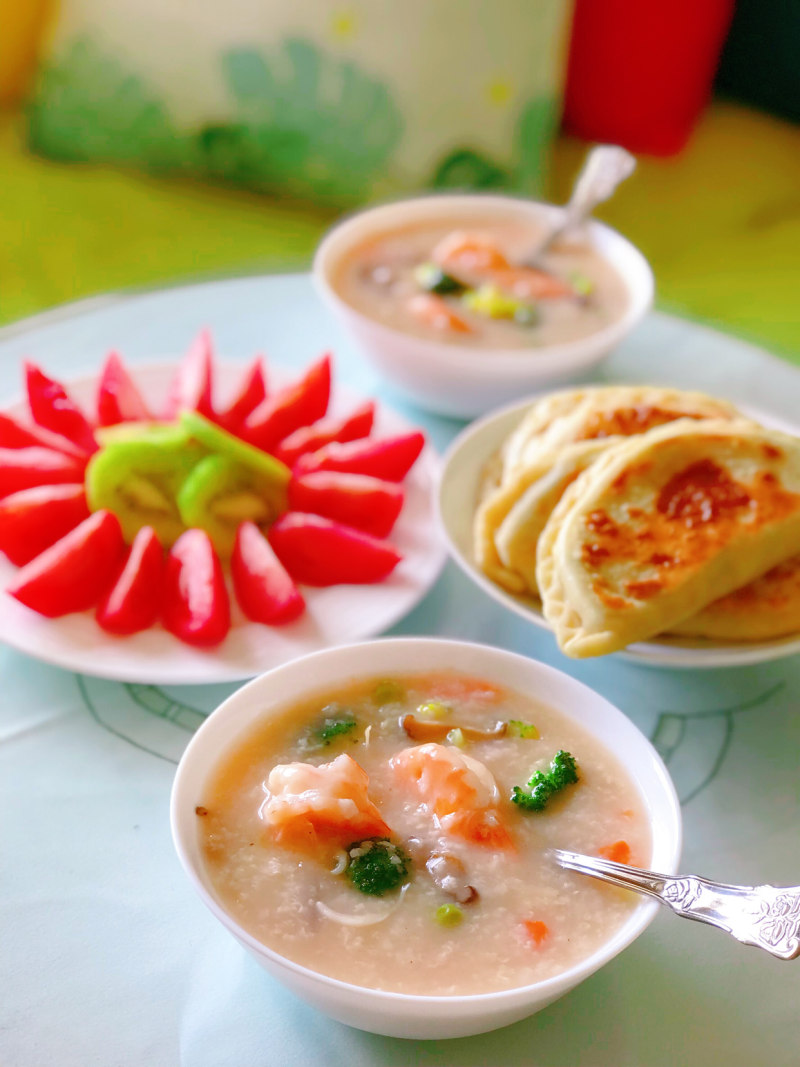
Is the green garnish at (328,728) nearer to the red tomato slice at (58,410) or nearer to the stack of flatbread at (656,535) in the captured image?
the stack of flatbread at (656,535)

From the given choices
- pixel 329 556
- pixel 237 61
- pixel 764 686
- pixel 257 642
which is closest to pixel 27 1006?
pixel 257 642

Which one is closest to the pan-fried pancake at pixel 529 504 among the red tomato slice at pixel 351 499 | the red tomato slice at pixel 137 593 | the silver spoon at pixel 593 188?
the red tomato slice at pixel 351 499

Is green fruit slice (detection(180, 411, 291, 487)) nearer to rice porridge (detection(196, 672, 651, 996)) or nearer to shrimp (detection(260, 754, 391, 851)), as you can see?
rice porridge (detection(196, 672, 651, 996))

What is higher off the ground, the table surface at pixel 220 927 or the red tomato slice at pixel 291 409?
the red tomato slice at pixel 291 409

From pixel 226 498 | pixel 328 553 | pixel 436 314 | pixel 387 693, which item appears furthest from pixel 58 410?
pixel 387 693

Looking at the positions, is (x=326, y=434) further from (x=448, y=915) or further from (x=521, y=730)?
(x=448, y=915)

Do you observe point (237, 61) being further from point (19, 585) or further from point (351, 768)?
point (351, 768)

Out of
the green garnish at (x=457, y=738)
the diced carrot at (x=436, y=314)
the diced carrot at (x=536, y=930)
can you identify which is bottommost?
the diced carrot at (x=536, y=930)
